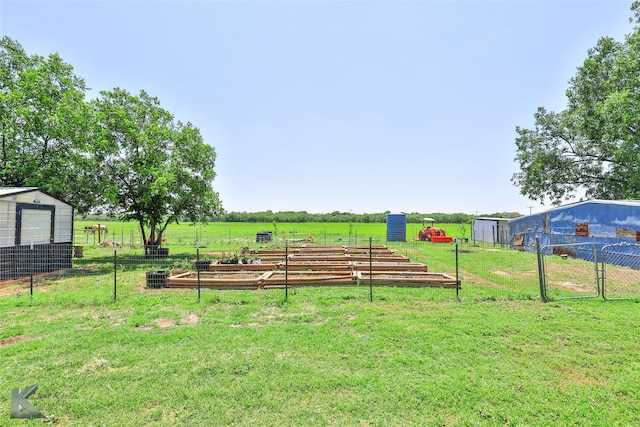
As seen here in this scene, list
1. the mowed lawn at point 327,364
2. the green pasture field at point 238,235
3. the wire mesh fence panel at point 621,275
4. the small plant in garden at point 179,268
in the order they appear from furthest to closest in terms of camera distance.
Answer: the green pasture field at point 238,235 → the small plant in garden at point 179,268 → the wire mesh fence panel at point 621,275 → the mowed lawn at point 327,364

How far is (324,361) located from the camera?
14.3 ft

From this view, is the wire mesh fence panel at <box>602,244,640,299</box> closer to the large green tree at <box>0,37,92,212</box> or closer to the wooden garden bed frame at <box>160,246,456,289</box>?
the wooden garden bed frame at <box>160,246,456,289</box>

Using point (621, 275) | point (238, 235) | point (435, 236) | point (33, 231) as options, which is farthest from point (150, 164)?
point (435, 236)

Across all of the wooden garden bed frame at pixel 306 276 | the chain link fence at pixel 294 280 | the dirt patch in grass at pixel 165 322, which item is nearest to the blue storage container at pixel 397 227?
the chain link fence at pixel 294 280

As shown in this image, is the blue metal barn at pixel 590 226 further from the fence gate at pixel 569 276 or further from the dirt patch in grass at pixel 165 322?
the dirt patch in grass at pixel 165 322

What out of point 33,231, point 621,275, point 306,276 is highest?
point 33,231

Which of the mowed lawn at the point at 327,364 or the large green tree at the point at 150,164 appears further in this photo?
the large green tree at the point at 150,164

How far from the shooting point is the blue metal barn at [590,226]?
13992 millimetres

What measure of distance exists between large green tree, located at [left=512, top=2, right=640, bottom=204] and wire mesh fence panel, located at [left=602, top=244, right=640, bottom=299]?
6872mm

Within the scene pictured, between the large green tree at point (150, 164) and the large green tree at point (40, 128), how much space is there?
4.00 feet

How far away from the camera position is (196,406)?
330 cm

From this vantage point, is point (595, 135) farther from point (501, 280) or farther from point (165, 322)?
point (165, 322)

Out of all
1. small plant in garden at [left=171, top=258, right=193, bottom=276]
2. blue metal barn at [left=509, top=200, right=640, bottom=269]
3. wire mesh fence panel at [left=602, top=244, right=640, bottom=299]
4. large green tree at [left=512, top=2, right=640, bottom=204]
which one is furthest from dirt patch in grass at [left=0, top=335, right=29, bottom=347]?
large green tree at [left=512, top=2, right=640, bottom=204]

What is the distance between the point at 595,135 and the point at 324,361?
80.6 ft
